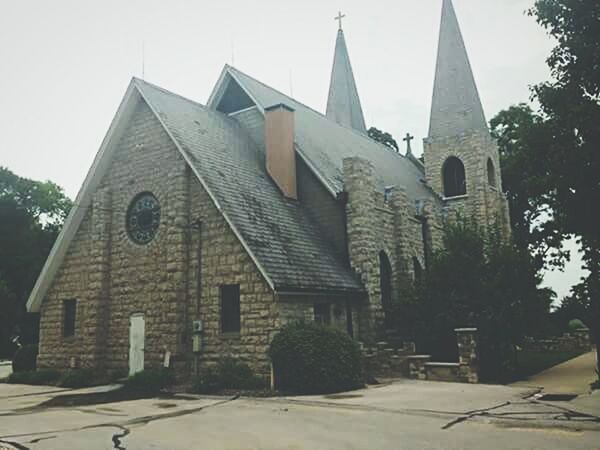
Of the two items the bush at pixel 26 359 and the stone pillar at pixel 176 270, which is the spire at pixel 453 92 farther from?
the bush at pixel 26 359

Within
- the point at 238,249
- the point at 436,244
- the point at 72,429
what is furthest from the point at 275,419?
the point at 436,244

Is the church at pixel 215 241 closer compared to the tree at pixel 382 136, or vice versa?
the church at pixel 215 241

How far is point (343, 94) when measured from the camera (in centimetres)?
4047

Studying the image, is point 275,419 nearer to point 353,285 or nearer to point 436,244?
point 353,285

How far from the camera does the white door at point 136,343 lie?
58.2 ft

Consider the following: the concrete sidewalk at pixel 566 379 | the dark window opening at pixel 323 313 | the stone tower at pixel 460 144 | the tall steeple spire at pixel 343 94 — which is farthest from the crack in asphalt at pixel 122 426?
the tall steeple spire at pixel 343 94

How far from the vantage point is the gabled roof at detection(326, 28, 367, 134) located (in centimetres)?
3988

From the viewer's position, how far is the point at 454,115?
32.4 metres

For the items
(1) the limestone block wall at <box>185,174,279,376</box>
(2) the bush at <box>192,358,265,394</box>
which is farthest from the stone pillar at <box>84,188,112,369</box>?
(2) the bush at <box>192,358,265,394</box>

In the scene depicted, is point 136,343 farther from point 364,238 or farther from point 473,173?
point 473,173

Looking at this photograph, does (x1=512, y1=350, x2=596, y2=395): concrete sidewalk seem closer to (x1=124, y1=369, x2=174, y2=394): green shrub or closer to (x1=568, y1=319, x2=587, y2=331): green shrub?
(x1=124, y1=369, x2=174, y2=394): green shrub

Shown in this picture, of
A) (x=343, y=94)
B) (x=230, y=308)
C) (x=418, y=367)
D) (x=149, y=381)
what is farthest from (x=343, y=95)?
(x=149, y=381)

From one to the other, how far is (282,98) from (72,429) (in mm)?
19207

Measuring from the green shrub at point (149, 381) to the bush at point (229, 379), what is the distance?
1.02 m
